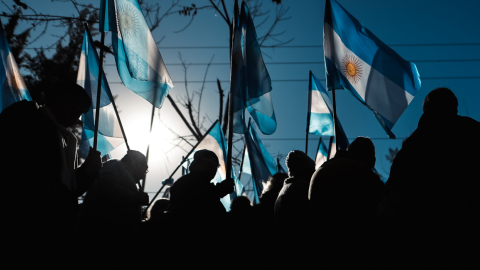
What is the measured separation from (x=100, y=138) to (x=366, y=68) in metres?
4.33

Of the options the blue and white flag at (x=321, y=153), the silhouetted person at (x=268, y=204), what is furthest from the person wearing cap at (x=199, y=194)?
the blue and white flag at (x=321, y=153)

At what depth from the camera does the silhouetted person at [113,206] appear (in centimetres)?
293

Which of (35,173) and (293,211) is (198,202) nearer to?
(293,211)

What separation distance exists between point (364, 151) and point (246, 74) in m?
2.25

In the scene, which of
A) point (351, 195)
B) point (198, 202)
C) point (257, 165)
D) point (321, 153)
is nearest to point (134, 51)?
point (198, 202)

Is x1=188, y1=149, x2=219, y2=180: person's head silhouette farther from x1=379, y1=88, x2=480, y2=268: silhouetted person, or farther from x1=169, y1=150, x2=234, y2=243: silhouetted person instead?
x1=379, y1=88, x2=480, y2=268: silhouetted person

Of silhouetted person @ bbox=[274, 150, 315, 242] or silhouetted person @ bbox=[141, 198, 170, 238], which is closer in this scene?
silhouetted person @ bbox=[274, 150, 315, 242]

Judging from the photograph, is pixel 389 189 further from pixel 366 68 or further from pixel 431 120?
pixel 366 68

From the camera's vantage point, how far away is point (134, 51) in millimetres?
4234

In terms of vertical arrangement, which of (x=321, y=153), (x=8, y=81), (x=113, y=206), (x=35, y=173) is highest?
(x=8, y=81)

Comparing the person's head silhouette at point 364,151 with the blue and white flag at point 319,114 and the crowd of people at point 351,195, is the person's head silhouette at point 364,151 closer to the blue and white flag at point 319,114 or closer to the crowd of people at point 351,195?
the crowd of people at point 351,195

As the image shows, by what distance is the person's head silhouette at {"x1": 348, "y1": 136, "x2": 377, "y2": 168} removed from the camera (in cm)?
285

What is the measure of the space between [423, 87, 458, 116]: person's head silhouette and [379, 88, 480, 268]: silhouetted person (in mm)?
93

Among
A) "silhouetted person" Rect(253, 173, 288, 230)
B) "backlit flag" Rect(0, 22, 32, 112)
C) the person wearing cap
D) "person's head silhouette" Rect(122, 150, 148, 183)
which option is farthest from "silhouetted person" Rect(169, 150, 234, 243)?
"backlit flag" Rect(0, 22, 32, 112)
